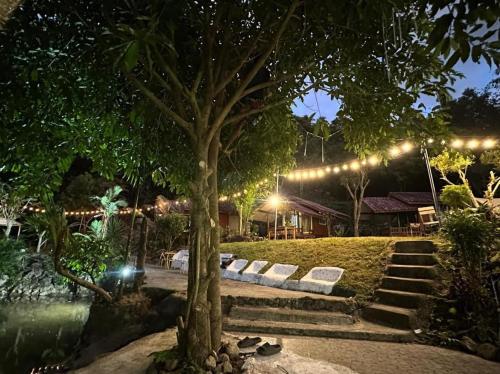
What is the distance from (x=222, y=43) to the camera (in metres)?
→ 4.20

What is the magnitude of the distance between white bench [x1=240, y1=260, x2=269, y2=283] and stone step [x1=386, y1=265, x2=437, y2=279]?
12.9ft

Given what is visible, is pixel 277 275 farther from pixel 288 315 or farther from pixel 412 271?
pixel 412 271

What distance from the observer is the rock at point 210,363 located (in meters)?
3.17

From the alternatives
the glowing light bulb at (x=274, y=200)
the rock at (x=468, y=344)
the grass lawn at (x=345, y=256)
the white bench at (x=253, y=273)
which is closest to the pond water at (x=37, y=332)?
the white bench at (x=253, y=273)

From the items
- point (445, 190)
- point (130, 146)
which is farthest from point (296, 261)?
point (130, 146)

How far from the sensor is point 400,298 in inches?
226

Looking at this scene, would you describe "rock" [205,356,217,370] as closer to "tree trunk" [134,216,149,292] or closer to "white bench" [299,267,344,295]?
"white bench" [299,267,344,295]

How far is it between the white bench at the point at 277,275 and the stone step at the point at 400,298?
2.62 meters

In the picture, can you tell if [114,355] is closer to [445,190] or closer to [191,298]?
[191,298]

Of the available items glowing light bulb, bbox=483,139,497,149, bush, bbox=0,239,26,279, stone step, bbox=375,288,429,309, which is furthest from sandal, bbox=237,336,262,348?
bush, bbox=0,239,26,279

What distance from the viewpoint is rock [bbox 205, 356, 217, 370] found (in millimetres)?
3172

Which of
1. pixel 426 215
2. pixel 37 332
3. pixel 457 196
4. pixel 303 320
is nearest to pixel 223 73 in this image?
pixel 303 320

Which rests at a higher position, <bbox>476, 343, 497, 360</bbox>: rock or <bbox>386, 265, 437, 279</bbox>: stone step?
<bbox>386, 265, 437, 279</bbox>: stone step

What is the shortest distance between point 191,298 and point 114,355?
201cm
